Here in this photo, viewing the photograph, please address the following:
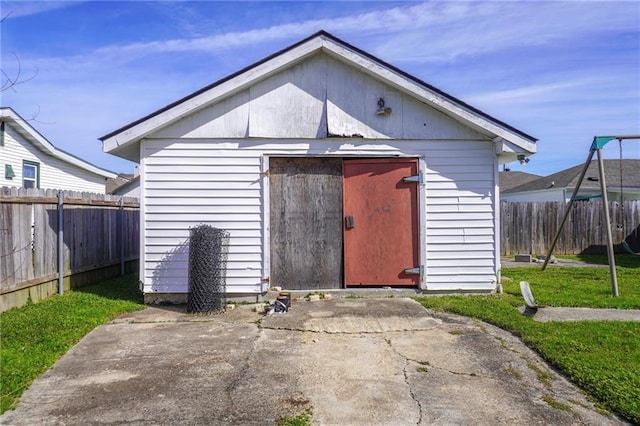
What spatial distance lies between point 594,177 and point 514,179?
→ 31.4 feet

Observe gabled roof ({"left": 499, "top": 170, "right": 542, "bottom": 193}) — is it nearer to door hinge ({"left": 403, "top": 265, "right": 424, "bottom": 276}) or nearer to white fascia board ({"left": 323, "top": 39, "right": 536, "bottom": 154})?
white fascia board ({"left": 323, "top": 39, "right": 536, "bottom": 154})

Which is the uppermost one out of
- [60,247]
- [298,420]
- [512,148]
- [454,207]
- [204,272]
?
[512,148]

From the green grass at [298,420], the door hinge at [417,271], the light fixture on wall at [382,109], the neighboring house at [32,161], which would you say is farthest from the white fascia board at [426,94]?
the neighboring house at [32,161]

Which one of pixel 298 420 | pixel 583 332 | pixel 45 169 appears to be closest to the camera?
pixel 298 420

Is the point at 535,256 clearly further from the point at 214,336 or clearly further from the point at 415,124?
the point at 214,336

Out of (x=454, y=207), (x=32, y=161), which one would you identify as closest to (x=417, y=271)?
(x=454, y=207)

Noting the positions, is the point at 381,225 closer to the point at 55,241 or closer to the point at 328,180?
the point at 328,180

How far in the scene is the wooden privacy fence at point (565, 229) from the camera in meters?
16.0

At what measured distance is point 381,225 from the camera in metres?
7.91

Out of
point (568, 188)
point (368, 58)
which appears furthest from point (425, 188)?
point (568, 188)

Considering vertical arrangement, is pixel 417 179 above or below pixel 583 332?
above

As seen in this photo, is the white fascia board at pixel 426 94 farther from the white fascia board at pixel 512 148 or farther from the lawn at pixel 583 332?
the lawn at pixel 583 332

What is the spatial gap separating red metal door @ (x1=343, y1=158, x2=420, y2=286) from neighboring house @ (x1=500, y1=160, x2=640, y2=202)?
43.5 feet

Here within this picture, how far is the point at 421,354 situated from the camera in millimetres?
4855
